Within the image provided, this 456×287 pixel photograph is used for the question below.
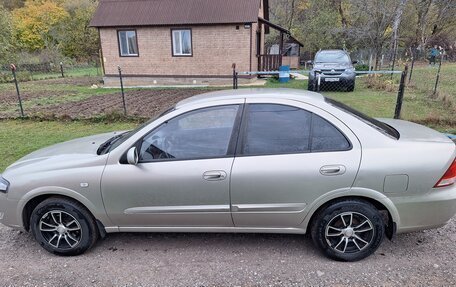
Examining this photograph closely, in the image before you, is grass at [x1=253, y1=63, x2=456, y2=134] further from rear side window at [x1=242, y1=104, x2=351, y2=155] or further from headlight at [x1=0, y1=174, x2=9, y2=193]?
headlight at [x1=0, y1=174, x2=9, y2=193]

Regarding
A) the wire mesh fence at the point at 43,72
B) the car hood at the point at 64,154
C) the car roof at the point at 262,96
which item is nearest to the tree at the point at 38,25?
the wire mesh fence at the point at 43,72

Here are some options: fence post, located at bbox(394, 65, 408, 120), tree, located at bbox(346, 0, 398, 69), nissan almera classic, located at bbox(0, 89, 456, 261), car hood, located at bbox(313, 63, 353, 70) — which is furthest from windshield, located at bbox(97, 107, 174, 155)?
tree, located at bbox(346, 0, 398, 69)

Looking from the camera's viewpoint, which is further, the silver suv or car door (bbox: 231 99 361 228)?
the silver suv

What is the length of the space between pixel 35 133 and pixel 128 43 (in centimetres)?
1058

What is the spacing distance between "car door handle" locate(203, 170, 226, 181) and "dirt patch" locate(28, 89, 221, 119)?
19.6ft

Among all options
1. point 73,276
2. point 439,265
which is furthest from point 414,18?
point 73,276

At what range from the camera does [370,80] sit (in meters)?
13.9

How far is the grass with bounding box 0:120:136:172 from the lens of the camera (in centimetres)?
640

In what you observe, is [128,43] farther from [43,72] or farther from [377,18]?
[43,72]

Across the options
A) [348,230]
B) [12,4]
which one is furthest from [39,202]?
[12,4]

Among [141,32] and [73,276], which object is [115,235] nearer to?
[73,276]

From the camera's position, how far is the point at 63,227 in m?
3.21

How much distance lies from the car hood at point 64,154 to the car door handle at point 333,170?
2.14 meters

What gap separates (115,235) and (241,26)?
13.5m
